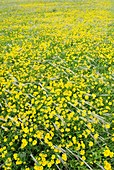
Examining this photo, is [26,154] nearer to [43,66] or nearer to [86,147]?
[86,147]

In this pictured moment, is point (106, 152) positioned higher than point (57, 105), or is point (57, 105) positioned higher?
point (57, 105)

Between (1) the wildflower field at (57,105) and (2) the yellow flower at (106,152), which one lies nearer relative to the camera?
(2) the yellow flower at (106,152)

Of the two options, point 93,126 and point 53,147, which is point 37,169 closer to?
point 53,147

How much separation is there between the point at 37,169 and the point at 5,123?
A: 4.38 feet

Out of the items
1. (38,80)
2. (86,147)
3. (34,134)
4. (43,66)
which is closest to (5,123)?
(34,134)

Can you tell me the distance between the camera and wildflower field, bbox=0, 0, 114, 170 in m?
4.21

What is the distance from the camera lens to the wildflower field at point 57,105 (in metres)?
4.21

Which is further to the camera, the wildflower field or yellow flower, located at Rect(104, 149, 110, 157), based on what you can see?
the wildflower field

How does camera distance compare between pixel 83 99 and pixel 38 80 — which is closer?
pixel 83 99

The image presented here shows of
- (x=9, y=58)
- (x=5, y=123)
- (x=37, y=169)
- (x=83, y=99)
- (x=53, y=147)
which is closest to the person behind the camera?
(x=37, y=169)

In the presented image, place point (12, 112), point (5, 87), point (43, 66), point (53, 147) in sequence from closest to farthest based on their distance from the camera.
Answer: point (53, 147) → point (12, 112) → point (5, 87) → point (43, 66)

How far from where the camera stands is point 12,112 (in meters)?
5.26

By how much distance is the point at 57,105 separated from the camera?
5309mm

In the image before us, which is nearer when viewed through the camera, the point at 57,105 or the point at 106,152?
Result: the point at 106,152
